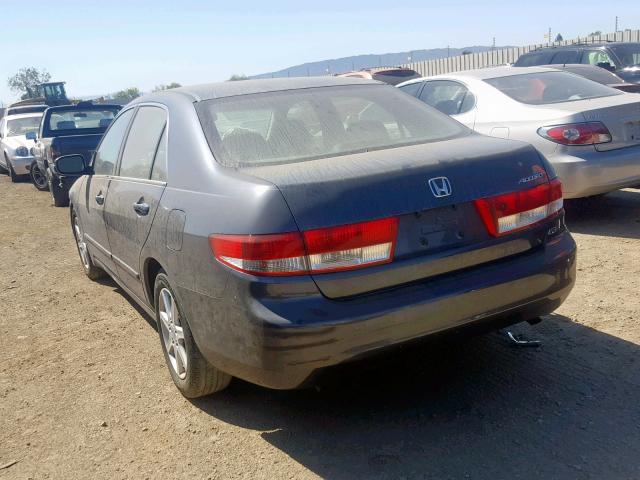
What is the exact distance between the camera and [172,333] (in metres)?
3.67

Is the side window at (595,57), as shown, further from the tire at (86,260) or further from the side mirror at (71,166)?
the side mirror at (71,166)

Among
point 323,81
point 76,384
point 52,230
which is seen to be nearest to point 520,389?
A: point 323,81

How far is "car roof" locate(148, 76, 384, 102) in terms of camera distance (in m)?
3.85

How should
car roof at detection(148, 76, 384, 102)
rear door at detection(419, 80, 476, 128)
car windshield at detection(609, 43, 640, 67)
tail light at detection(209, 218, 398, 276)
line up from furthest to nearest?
car windshield at detection(609, 43, 640, 67), rear door at detection(419, 80, 476, 128), car roof at detection(148, 76, 384, 102), tail light at detection(209, 218, 398, 276)

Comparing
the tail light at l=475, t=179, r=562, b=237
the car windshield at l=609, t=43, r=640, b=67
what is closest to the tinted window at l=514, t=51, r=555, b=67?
the car windshield at l=609, t=43, r=640, b=67

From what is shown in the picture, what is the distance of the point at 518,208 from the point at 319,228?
3.26 feet

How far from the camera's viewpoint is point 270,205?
2.76 metres

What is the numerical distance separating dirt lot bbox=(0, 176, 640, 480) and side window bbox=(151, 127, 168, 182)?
1.21 metres

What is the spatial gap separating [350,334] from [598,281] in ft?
9.34

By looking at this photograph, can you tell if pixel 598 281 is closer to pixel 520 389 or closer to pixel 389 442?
pixel 520 389

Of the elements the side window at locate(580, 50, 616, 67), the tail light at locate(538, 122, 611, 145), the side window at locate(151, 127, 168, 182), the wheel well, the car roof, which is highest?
the car roof

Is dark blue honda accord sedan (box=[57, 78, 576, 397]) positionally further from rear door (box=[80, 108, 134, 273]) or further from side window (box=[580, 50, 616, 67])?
side window (box=[580, 50, 616, 67])

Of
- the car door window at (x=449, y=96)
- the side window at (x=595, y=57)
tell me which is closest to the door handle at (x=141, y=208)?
the car door window at (x=449, y=96)

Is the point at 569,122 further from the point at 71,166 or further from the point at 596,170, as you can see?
the point at 71,166
